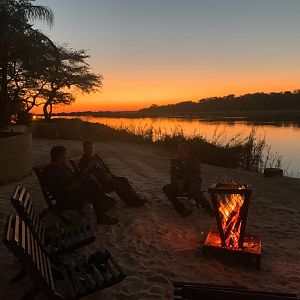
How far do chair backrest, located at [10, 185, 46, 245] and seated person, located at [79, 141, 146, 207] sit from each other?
6.90ft

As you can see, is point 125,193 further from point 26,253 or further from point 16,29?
point 16,29

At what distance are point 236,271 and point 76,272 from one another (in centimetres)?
194

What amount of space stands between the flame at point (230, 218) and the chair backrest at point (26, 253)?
7.91 ft

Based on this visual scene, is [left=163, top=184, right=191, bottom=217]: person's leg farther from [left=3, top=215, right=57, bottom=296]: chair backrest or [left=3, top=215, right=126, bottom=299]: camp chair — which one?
[left=3, top=215, right=57, bottom=296]: chair backrest

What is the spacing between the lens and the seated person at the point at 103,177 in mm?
6500

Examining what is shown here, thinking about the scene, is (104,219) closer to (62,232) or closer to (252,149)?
(62,232)

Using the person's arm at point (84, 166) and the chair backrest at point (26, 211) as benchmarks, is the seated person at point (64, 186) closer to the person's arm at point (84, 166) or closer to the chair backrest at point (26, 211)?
the person's arm at point (84, 166)

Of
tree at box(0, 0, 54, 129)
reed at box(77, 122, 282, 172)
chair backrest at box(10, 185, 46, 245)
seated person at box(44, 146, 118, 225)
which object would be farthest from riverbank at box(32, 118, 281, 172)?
chair backrest at box(10, 185, 46, 245)

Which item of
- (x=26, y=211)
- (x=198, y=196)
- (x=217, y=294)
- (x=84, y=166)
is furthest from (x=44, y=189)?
(x=217, y=294)

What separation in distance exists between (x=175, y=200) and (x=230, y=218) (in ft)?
6.33

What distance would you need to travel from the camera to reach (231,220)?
190 inches

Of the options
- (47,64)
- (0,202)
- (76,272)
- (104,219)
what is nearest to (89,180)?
(104,219)

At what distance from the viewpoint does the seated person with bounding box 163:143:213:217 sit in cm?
655

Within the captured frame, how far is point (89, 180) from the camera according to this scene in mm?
5902
